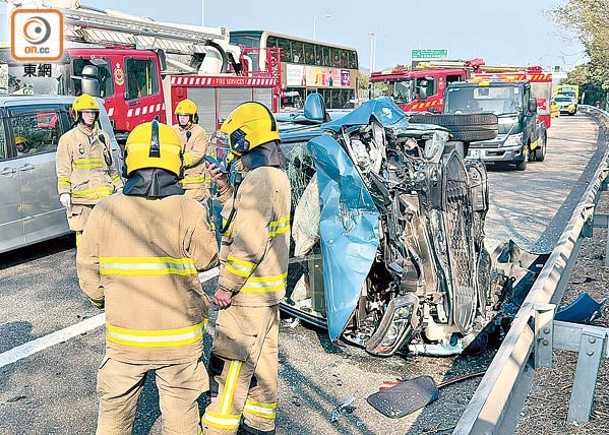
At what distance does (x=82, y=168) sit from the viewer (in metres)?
6.42

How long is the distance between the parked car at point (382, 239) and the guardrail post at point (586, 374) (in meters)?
1.21

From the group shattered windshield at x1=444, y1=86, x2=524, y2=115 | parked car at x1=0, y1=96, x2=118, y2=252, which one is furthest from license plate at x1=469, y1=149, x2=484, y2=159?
parked car at x1=0, y1=96, x2=118, y2=252

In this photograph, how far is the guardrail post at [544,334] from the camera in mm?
2947

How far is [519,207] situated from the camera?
33.8ft

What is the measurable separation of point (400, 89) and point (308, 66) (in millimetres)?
4823

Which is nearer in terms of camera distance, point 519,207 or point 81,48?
point 519,207

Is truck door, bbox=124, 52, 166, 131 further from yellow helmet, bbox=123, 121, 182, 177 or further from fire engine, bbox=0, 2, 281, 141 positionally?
yellow helmet, bbox=123, 121, 182, 177

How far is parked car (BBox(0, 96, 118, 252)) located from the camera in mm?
6703

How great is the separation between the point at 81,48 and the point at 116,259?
10.2m

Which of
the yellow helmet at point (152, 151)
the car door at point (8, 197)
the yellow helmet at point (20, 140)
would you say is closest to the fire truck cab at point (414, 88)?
the yellow helmet at point (20, 140)

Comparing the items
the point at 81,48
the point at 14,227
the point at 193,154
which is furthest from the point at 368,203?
the point at 81,48

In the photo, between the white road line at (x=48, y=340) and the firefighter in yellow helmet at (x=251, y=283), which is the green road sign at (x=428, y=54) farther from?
the firefighter in yellow helmet at (x=251, y=283)

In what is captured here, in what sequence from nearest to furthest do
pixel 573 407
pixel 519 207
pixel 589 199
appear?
1. pixel 573 407
2. pixel 589 199
3. pixel 519 207

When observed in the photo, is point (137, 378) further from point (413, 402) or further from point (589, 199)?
point (589, 199)
